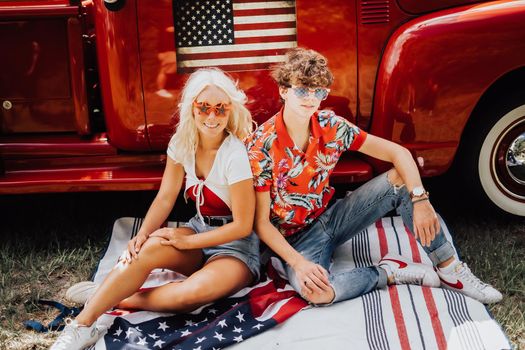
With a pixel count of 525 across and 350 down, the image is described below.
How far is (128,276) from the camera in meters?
2.34

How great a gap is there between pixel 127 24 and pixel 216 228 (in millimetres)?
949

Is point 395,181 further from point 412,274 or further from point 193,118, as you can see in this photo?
point 193,118

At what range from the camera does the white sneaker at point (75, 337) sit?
221 cm

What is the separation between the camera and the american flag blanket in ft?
7.37

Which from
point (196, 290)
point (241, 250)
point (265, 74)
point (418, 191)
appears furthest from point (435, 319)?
point (265, 74)

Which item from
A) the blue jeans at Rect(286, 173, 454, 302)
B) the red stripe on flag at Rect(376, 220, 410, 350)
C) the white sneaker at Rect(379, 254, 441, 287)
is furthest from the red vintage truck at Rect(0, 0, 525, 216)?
the red stripe on flag at Rect(376, 220, 410, 350)

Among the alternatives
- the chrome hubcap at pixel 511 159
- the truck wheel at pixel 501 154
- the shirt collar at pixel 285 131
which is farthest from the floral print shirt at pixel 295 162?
the chrome hubcap at pixel 511 159

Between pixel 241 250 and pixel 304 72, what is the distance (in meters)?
0.71

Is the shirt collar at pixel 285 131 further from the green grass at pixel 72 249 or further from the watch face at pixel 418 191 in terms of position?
the green grass at pixel 72 249

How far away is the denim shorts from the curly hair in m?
0.58

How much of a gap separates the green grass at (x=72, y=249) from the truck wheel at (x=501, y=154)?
154 mm

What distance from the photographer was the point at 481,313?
2.38m

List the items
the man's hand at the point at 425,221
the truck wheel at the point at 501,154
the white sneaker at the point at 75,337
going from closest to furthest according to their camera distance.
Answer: the white sneaker at the point at 75,337 → the man's hand at the point at 425,221 → the truck wheel at the point at 501,154

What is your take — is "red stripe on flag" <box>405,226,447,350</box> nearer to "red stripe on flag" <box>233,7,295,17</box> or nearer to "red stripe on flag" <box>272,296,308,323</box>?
"red stripe on flag" <box>272,296,308,323</box>
